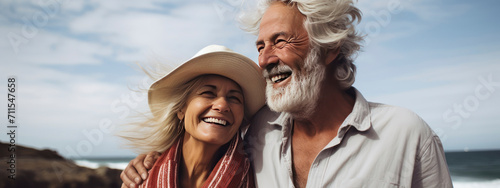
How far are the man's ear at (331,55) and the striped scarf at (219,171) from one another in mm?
947

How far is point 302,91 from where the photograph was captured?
2.43 metres

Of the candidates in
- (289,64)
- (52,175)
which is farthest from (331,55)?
(52,175)

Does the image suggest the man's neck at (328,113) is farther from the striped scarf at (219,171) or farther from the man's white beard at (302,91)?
the striped scarf at (219,171)

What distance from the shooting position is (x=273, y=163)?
102 inches

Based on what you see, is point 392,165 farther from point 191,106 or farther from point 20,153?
point 20,153

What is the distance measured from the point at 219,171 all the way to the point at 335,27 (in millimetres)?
1485

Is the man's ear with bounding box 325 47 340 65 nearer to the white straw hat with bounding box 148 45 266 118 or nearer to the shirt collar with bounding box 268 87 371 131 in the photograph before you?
the shirt collar with bounding box 268 87 371 131

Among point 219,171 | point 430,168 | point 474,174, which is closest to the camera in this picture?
point 430,168

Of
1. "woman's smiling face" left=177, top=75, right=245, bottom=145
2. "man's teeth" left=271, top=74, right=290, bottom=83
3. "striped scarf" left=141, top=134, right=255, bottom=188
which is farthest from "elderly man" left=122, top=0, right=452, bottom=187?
"woman's smiling face" left=177, top=75, right=245, bottom=145

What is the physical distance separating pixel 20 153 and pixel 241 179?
17.4ft

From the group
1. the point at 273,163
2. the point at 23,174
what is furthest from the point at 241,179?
the point at 23,174

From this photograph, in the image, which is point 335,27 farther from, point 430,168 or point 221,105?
point 430,168

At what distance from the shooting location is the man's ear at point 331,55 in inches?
103

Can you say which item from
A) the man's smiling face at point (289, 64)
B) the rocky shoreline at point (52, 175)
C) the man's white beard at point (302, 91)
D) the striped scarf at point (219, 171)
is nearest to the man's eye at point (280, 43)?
the man's smiling face at point (289, 64)
